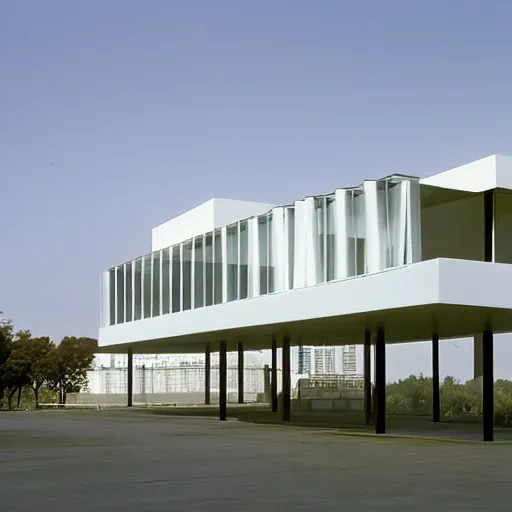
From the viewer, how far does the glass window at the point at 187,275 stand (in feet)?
120

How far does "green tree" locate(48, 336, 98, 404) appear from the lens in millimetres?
73125

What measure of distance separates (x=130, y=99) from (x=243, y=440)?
11.6 meters

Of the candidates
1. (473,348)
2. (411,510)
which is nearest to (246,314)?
(411,510)

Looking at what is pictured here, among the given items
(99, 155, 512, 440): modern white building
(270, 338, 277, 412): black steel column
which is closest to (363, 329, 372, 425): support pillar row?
(99, 155, 512, 440): modern white building

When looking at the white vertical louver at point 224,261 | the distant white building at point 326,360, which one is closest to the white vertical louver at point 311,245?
the white vertical louver at point 224,261

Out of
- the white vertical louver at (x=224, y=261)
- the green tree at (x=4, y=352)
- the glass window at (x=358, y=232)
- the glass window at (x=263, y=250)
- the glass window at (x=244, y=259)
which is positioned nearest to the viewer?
the glass window at (x=358, y=232)

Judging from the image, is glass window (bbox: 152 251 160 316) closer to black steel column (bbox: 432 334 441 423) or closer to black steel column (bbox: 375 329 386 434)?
black steel column (bbox: 432 334 441 423)

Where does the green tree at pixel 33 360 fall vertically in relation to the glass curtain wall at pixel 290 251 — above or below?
below

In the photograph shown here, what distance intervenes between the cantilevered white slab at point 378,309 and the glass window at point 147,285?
83 cm

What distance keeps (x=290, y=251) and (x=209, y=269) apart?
6.24 metres

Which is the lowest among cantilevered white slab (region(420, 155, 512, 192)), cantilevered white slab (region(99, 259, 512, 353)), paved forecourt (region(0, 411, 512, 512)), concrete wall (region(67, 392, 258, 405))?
concrete wall (region(67, 392, 258, 405))

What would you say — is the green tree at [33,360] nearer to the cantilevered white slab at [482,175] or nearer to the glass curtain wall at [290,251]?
the glass curtain wall at [290,251]

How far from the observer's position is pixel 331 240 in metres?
27.5

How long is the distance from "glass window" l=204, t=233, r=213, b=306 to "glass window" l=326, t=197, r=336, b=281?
319 inches
